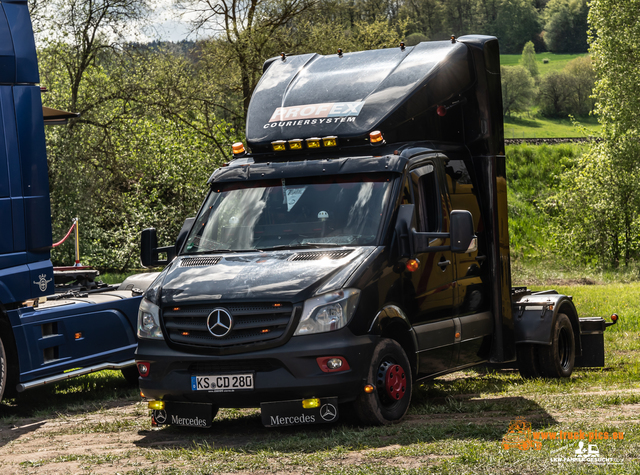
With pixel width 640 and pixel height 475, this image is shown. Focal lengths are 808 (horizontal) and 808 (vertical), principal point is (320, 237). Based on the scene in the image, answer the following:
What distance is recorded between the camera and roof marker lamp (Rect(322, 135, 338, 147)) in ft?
24.7

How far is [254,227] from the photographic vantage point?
7301mm

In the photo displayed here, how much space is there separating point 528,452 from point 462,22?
96.4 metres

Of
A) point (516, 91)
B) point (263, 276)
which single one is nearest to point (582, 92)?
point (516, 91)

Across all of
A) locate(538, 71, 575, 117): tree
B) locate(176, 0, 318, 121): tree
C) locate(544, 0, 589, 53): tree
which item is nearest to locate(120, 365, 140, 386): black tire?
locate(176, 0, 318, 121): tree

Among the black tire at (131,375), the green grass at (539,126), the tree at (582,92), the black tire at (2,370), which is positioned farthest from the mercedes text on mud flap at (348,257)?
the tree at (582,92)

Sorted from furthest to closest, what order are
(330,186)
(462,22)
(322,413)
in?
(462,22)
(330,186)
(322,413)

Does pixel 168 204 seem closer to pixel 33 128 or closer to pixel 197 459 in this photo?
pixel 33 128

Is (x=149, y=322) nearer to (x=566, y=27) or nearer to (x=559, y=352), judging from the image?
(x=559, y=352)

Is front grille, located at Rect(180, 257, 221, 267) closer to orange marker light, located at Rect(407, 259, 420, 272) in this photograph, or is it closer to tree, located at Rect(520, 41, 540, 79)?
orange marker light, located at Rect(407, 259, 420, 272)

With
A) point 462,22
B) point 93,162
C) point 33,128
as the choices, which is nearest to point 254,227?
point 33,128

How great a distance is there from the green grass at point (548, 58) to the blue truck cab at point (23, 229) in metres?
100

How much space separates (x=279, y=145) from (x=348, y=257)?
1.67 m

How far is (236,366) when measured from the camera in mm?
6387

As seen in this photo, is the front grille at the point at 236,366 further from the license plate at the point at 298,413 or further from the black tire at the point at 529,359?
the black tire at the point at 529,359
